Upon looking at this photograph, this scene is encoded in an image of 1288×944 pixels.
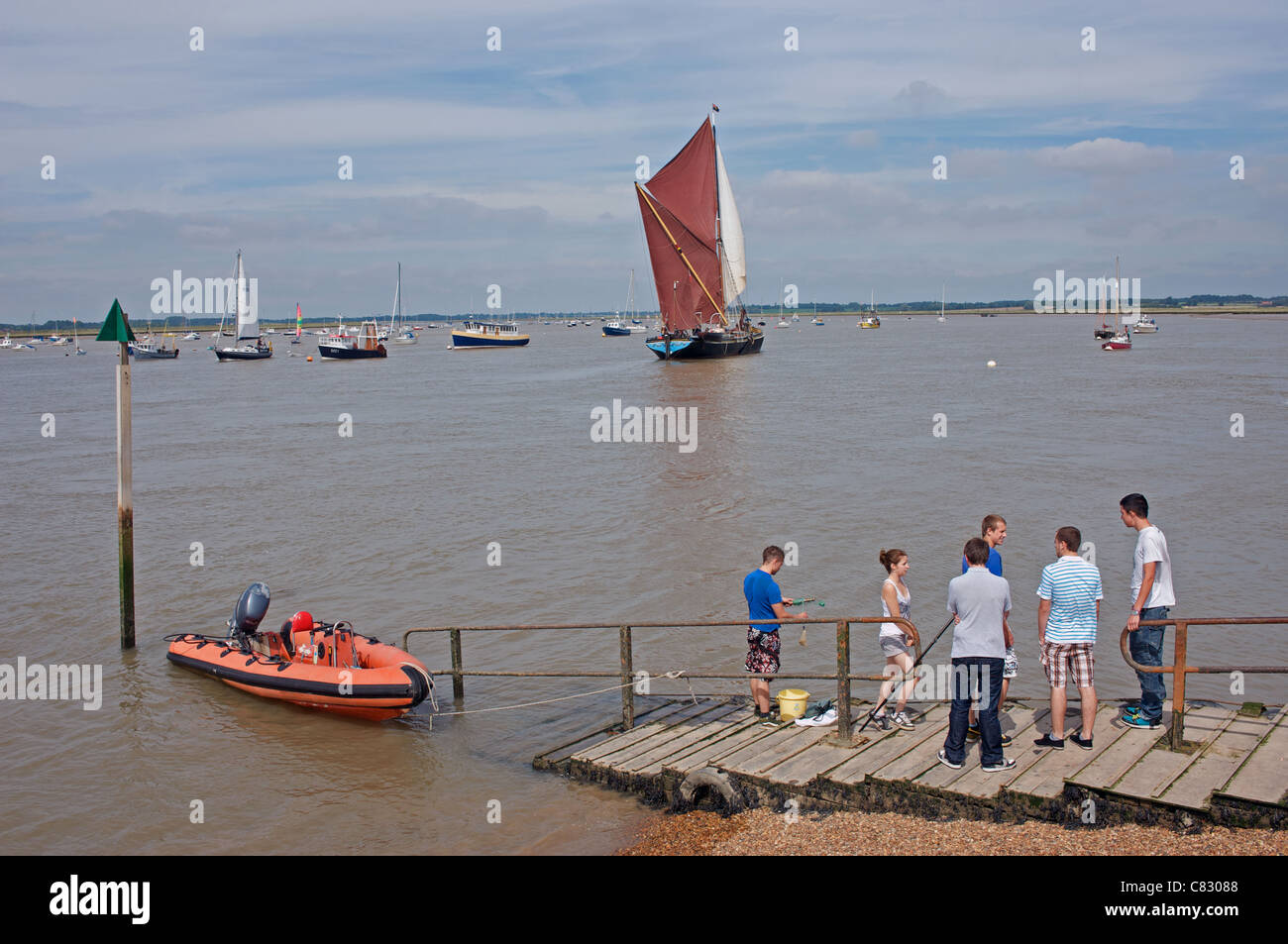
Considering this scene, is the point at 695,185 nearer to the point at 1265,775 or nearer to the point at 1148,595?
the point at 1148,595

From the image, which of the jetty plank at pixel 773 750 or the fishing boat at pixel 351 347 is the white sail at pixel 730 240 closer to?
the fishing boat at pixel 351 347

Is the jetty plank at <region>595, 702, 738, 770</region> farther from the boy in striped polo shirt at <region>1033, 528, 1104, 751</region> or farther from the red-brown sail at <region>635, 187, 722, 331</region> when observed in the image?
the red-brown sail at <region>635, 187, 722, 331</region>

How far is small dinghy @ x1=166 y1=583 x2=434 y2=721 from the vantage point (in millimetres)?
10086

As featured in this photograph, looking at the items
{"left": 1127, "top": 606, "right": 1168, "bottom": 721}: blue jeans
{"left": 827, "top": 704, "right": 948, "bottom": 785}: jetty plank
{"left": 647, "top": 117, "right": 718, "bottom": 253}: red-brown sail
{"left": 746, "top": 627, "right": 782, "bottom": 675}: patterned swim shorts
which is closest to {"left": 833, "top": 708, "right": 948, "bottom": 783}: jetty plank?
{"left": 827, "top": 704, "right": 948, "bottom": 785}: jetty plank

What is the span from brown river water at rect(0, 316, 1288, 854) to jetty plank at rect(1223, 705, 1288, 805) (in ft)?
11.3

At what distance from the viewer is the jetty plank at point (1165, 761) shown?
6.14m

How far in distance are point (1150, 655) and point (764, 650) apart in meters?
2.85

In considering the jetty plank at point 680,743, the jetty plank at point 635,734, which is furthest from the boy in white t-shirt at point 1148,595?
the jetty plank at point 635,734

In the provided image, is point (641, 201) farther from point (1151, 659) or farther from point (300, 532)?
point (1151, 659)

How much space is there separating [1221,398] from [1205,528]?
27.0 m

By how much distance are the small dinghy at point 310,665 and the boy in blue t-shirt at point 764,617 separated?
11.8 ft

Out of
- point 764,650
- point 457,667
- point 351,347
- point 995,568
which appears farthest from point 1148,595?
point 351,347
